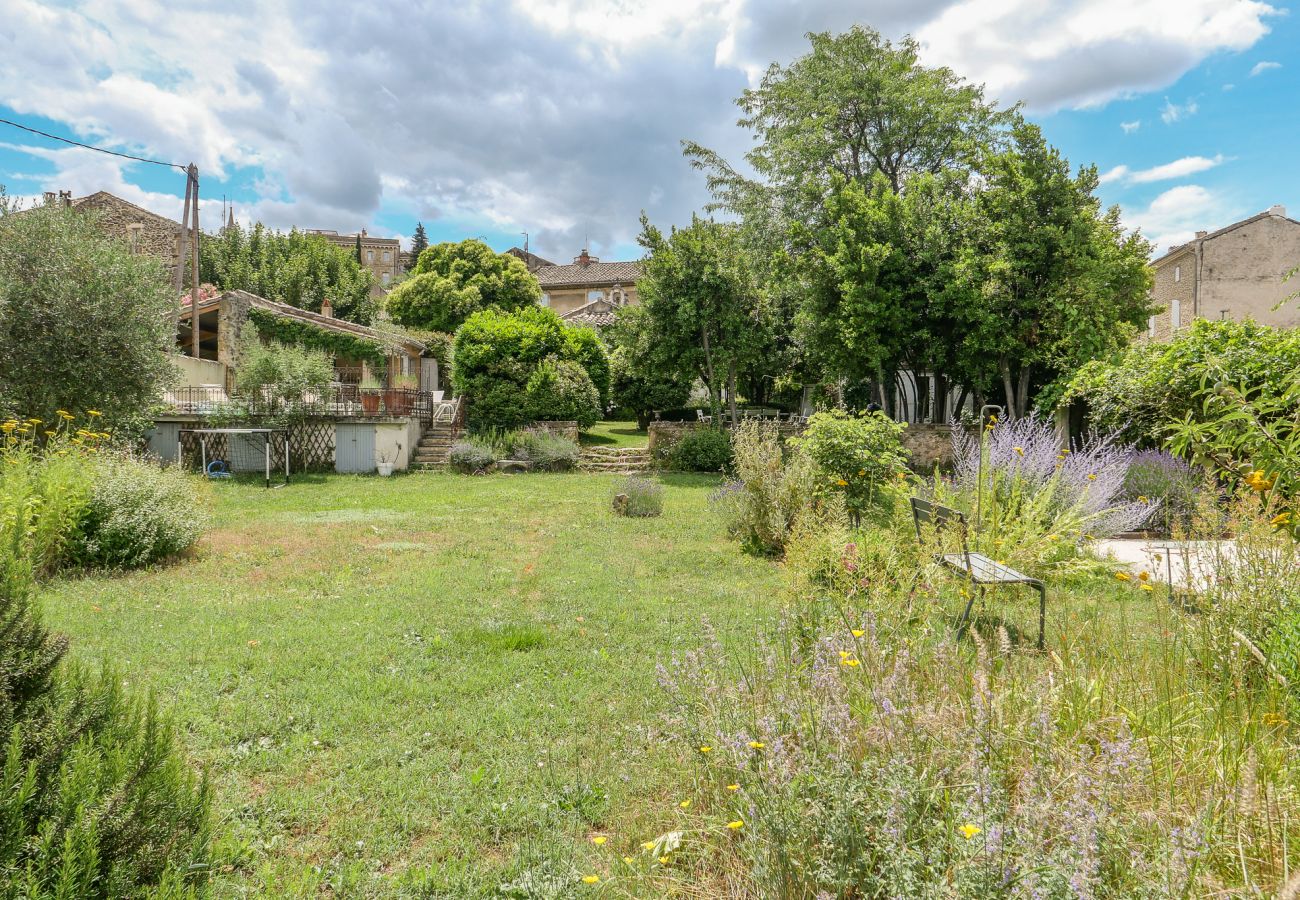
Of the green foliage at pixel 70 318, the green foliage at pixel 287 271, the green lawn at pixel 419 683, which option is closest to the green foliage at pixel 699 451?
the green lawn at pixel 419 683

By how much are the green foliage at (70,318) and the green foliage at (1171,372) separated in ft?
54.8

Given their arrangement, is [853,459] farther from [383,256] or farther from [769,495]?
[383,256]

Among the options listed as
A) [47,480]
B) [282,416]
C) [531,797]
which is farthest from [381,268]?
[531,797]

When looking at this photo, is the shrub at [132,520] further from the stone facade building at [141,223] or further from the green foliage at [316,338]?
the stone facade building at [141,223]

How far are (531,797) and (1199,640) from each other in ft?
10.9

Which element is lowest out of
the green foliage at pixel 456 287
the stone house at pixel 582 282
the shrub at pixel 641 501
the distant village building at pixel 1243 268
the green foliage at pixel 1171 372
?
the shrub at pixel 641 501

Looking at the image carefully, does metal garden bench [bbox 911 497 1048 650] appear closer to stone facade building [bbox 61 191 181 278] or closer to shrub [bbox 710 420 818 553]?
shrub [bbox 710 420 818 553]

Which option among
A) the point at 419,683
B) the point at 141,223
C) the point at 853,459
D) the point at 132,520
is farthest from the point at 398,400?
the point at 141,223

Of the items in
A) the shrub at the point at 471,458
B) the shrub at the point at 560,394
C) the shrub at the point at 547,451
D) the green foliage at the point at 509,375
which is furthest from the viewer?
the shrub at the point at 560,394

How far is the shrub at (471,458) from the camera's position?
58.3 ft

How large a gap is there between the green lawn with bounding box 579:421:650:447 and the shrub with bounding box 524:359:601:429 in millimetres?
1225

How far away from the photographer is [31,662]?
6.63ft

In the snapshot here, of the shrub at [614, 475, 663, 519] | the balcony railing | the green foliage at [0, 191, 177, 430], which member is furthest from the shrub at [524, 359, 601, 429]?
Result: the green foliage at [0, 191, 177, 430]

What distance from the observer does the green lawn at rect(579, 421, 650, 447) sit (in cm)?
2267
